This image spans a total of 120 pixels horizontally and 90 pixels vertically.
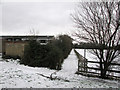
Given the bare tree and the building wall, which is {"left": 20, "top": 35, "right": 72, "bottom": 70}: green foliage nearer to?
the bare tree

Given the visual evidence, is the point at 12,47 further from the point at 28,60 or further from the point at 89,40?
the point at 89,40

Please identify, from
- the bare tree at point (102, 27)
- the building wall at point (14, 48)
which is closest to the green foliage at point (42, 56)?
the bare tree at point (102, 27)

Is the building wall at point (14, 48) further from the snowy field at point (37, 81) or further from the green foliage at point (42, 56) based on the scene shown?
the snowy field at point (37, 81)

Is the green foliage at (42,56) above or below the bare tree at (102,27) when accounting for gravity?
below

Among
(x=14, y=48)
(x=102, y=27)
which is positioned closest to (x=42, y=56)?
(x=102, y=27)

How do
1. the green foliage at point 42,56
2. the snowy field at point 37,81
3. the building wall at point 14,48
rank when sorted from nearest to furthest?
the snowy field at point 37,81 < the green foliage at point 42,56 < the building wall at point 14,48

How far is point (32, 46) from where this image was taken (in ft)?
39.5

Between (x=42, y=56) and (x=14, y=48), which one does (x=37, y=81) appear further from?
(x=14, y=48)

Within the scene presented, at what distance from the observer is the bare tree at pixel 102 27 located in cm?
661

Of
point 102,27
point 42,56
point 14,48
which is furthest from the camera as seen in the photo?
point 14,48

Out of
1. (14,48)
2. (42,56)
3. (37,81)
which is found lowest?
(37,81)

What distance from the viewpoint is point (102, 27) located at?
265 inches

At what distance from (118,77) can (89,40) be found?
2870 millimetres

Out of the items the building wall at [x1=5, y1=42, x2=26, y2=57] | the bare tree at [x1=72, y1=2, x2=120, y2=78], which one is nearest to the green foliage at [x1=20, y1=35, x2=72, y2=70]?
the bare tree at [x1=72, y1=2, x2=120, y2=78]
